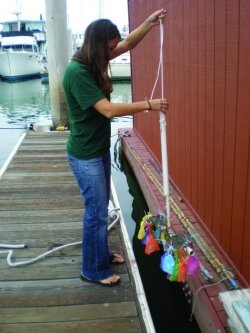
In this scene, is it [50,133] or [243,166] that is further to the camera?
[50,133]

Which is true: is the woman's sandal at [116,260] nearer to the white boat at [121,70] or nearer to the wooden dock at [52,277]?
the wooden dock at [52,277]

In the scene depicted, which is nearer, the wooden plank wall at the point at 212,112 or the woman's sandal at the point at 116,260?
the wooden plank wall at the point at 212,112

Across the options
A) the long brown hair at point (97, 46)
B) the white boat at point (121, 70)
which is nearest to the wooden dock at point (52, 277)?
the long brown hair at point (97, 46)

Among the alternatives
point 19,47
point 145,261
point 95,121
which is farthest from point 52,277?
point 19,47

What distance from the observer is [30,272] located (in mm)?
3385

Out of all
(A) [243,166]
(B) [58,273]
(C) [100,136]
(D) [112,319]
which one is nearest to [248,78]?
(A) [243,166]

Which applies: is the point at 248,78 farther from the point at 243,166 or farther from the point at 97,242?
the point at 97,242

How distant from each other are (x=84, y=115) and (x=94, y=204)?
61 cm

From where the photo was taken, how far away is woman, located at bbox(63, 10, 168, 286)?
99.5 inches

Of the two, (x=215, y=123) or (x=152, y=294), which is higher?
(x=215, y=123)

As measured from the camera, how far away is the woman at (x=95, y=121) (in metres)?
2.53

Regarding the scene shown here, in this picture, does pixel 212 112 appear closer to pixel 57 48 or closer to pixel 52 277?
pixel 52 277

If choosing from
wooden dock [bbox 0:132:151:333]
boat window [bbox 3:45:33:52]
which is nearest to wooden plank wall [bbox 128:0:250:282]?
wooden dock [bbox 0:132:151:333]

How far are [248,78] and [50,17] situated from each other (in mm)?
8037
